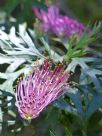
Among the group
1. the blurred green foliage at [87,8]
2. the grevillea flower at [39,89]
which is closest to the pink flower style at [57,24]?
the grevillea flower at [39,89]

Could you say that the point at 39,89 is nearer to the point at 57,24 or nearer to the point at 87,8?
the point at 57,24

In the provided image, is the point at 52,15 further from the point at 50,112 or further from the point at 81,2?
the point at 81,2

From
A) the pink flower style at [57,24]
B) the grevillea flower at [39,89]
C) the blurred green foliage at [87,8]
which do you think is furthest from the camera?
the blurred green foliage at [87,8]

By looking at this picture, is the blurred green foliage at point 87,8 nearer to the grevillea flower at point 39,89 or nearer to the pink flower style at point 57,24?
the pink flower style at point 57,24

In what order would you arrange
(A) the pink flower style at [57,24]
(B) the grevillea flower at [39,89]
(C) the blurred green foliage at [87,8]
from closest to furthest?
(B) the grevillea flower at [39,89]
(A) the pink flower style at [57,24]
(C) the blurred green foliage at [87,8]

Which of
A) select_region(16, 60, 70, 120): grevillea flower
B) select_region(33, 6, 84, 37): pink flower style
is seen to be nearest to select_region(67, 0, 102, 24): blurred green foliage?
select_region(33, 6, 84, 37): pink flower style

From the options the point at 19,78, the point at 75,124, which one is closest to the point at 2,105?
the point at 19,78
